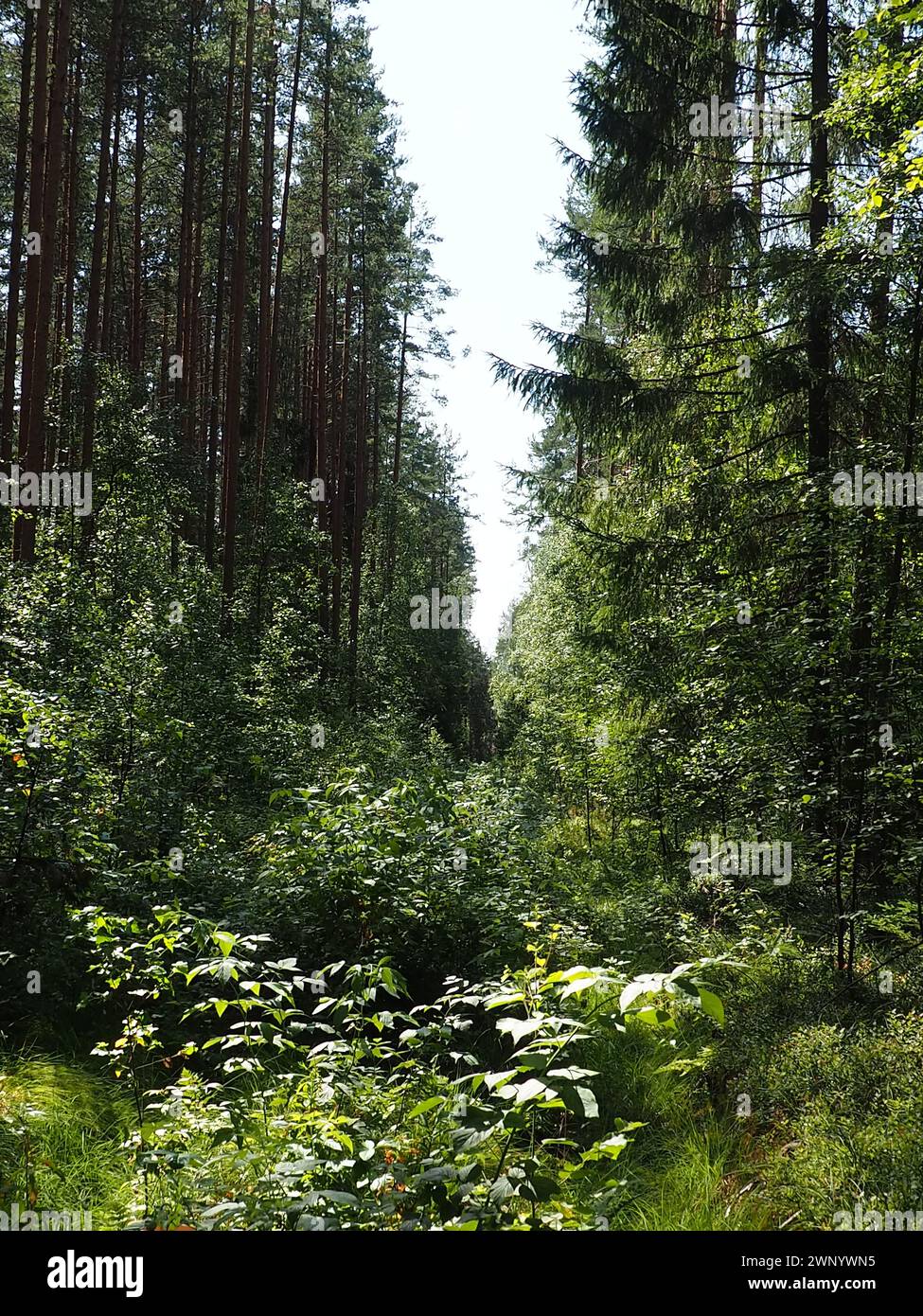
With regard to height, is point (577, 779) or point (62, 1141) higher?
point (577, 779)

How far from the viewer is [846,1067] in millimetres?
4363

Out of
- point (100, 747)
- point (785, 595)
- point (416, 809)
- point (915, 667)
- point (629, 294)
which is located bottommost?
point (416, 809)

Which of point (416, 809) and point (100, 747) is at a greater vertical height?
point (100, 747)

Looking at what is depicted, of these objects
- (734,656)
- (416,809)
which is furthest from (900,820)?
(416,809)

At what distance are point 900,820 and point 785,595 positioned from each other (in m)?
2.77

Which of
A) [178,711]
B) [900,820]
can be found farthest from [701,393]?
[178,711]

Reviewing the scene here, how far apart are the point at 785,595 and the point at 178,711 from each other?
6991mm

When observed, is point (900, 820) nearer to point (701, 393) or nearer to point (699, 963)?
point (699, 963)

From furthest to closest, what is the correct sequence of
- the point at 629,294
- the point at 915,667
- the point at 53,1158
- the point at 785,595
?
the point at 629,294, the point at 785,595, the point at 915,667, the point at 53,1158

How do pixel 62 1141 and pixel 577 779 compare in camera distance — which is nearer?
pixel 62 1141

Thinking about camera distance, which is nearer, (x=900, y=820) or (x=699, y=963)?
(x=699, y=963)
